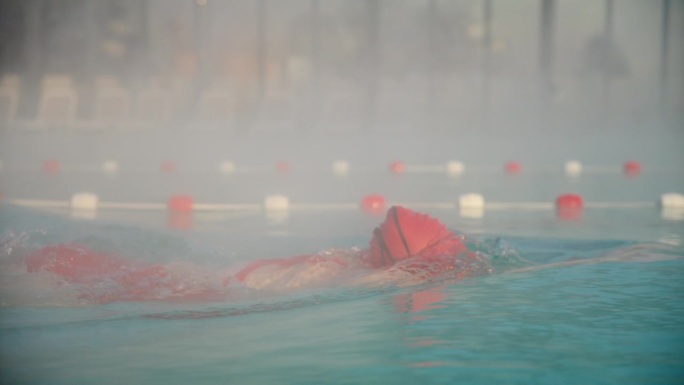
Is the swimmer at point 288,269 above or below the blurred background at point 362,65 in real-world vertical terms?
below

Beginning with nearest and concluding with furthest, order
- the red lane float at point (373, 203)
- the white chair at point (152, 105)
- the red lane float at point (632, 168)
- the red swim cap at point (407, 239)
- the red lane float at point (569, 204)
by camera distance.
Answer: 1. the red swim cap at point (407, 239)
2. the red lane float at point (569, 204)
3. the red lane float at point (373, 203)
4. the red lane float at point (632, 168)
5. the white chair at point (152, 105)

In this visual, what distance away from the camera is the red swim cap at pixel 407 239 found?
12.6ft

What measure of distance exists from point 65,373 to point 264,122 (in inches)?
641

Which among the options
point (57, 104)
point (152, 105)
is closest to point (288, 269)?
point (57, 104)

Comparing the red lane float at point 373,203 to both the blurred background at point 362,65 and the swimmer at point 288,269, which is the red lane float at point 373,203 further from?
the blurred background at point 362,65

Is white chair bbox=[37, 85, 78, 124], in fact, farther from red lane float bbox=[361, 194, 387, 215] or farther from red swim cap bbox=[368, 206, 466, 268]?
red swim cap bbox=[368, 206, 466, 268]

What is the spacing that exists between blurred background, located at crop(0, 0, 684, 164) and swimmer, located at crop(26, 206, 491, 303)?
13808 mm

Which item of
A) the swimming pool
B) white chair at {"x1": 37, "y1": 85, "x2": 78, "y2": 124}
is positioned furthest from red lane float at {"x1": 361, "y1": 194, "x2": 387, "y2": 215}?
white chair at {"x1": 37, "y1": 85, "x2": 78, "y2": 124}

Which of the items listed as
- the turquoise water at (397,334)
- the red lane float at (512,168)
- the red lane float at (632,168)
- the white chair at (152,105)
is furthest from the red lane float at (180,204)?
the white chair at (152,105)

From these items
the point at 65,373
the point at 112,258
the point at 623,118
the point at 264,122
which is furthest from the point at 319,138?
the point at 65,373

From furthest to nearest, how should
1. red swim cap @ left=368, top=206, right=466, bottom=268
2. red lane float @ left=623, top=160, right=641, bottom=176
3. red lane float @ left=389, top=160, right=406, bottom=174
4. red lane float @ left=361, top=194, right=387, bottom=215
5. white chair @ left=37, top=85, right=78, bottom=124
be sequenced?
white chair @ left=37, top=85, right=78, bottom=124, red lane float @ left=389, top=160, right=406, bottom=174, red lane float @ left=623, top=160, right=641, bottom=176, red lane float @ left=361, top=194, right=387, bottom=215, red swim cap @ left=368, top=206, right=466, bottom=268

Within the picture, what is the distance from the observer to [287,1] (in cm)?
1919

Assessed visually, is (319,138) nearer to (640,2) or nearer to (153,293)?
(640,2)

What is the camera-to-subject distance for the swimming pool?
2295mm
